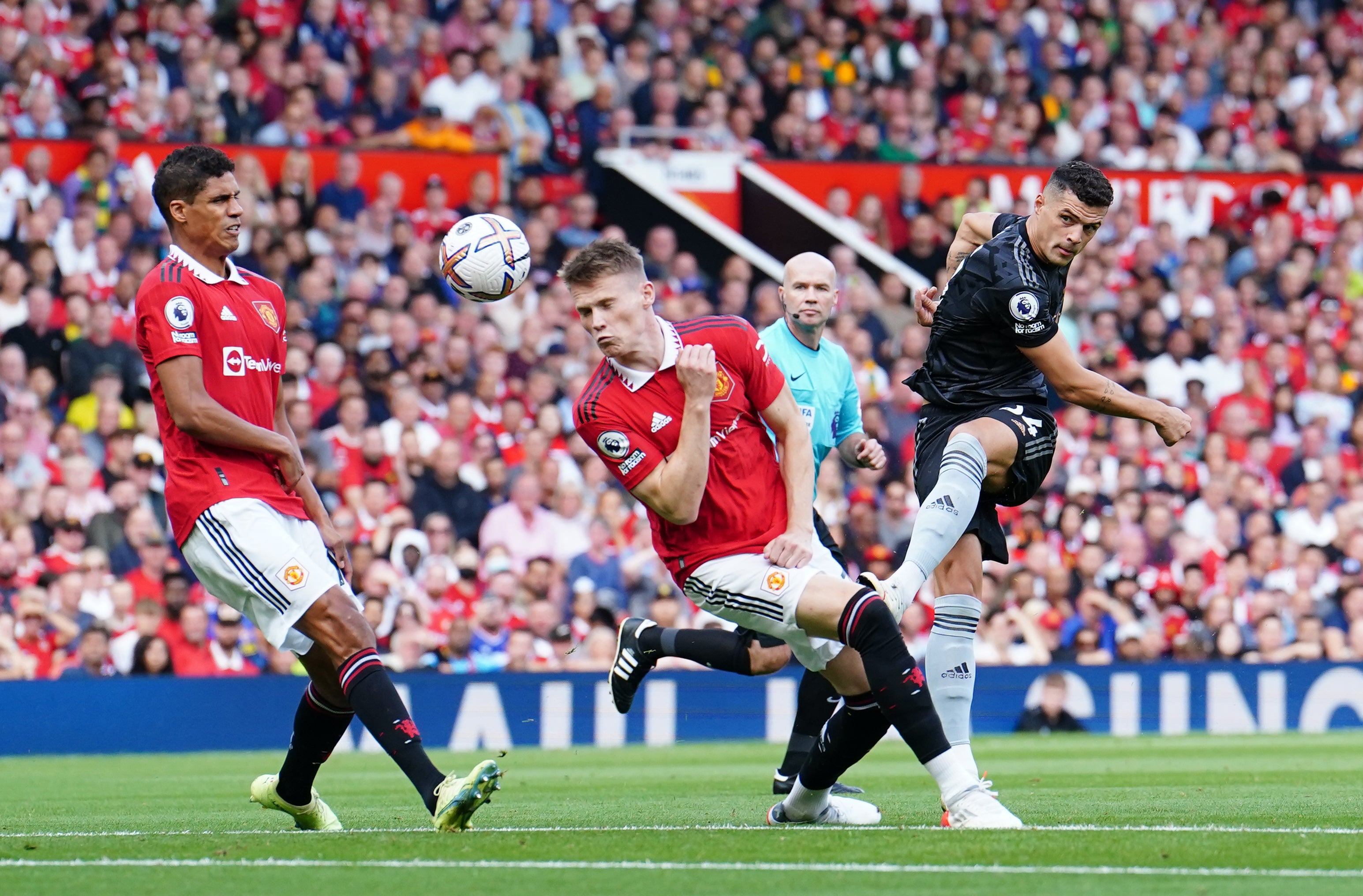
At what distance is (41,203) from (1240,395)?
1171 centimetres

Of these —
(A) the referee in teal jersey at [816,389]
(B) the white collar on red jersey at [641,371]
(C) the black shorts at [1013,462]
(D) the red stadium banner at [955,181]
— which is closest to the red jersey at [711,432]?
(B) the white collar on red jersey at [641,371]

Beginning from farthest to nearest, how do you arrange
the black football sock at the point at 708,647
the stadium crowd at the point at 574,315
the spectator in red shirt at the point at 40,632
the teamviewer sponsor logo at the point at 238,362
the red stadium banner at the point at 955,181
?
1. the red stadium banner at the point at 955,181
2. the stadium crowd at the point at 574,315
3. the spectator in red shirt at the point at 40,632
4. the black football sock at the point at 708,647
5. the teamviewer sponsor logo at the point at 238,362

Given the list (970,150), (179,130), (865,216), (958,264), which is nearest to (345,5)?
(179,130)

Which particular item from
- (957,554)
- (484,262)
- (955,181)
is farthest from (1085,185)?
(955,181)

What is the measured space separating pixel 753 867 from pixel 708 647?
8.39 ft

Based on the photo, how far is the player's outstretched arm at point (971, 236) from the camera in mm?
8062

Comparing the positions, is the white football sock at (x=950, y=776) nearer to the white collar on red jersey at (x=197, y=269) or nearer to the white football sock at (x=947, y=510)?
the white football sock at (x=947, y=510)

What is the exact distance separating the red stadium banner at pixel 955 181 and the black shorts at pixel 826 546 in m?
11.5

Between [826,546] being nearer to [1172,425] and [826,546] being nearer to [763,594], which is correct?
[763,594]

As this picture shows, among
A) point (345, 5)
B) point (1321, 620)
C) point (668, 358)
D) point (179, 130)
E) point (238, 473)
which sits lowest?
point (1321, 620)

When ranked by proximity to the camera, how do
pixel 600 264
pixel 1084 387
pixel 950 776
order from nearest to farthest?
pixel 950 776 → pixel 600 264 → pixel 1084 387

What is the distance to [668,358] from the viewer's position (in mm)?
6816

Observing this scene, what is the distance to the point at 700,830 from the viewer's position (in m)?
6.74

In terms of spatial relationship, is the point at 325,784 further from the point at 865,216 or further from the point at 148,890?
the point at 865,216
